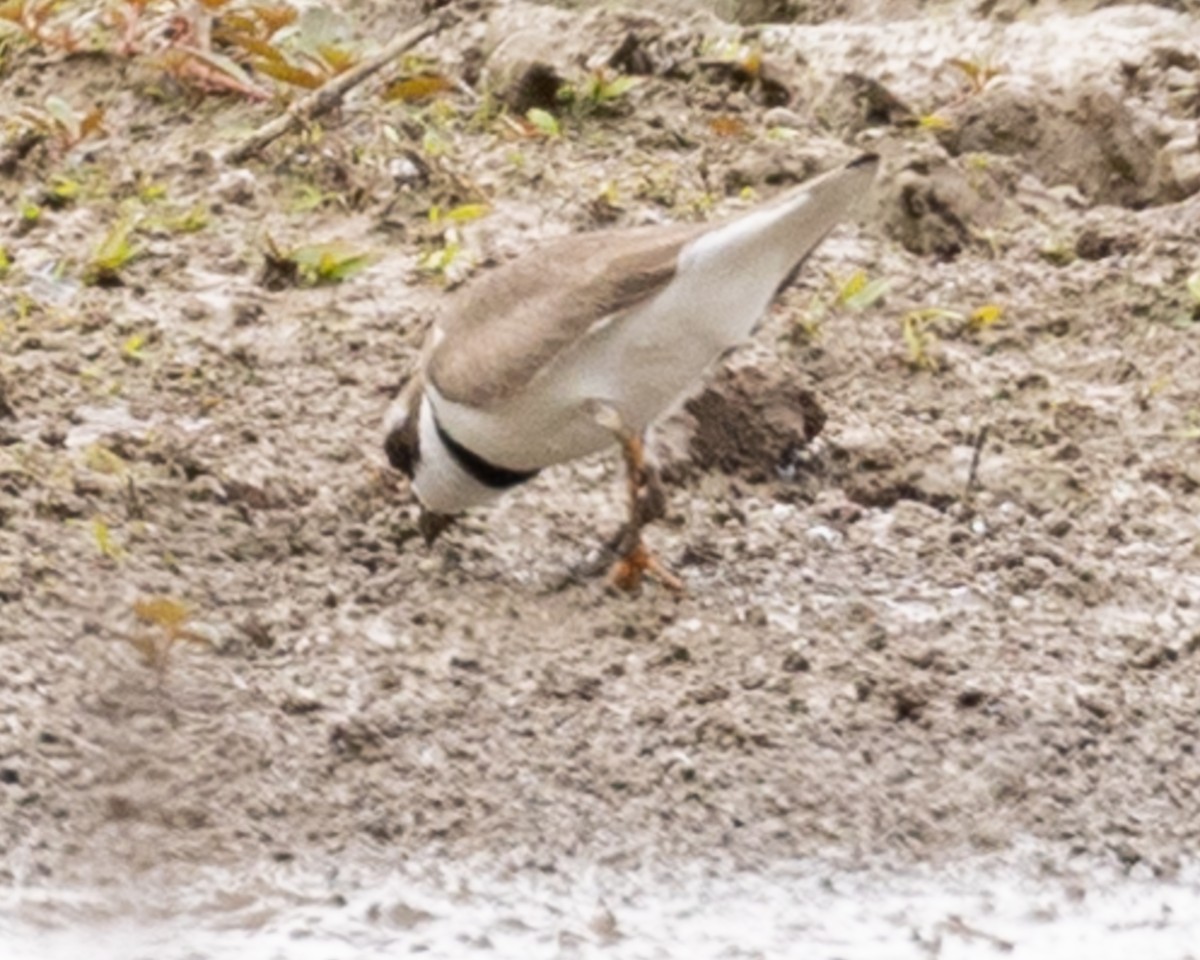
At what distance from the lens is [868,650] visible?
17.7 feet

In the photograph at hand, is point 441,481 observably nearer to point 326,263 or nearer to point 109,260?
point 326,263

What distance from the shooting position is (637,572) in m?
5.54

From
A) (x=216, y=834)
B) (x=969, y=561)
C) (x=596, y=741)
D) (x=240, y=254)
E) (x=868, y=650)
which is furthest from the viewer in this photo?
(x=240, y=254)

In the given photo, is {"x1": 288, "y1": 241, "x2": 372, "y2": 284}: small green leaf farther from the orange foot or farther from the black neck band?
the orange foot

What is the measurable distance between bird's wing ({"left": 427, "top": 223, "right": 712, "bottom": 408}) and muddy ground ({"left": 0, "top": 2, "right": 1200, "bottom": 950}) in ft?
1.30

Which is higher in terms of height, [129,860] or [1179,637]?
[129,860]

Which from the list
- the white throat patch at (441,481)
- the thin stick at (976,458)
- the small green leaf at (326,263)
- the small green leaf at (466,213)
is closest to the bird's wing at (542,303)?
the white throat patch at (441,481)

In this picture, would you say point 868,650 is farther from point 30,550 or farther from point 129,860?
point 129,860

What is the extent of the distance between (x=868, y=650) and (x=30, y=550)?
4.96 ft

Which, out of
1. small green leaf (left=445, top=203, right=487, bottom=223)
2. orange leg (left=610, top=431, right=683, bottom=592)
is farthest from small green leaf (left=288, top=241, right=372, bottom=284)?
orange leg (left=610, top=431, right=683, bottom=592)

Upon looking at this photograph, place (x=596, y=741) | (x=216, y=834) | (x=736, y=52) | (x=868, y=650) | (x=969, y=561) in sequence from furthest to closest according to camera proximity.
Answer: (x=736, y=52) → (x=969, y=561) → (x=868, y=650) → (x=596, y=741) → (x=216, y=834)

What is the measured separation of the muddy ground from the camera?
4887 millimetres

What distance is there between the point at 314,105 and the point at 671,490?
171 centimetres

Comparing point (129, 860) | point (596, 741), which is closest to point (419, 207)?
point (596, 741)
